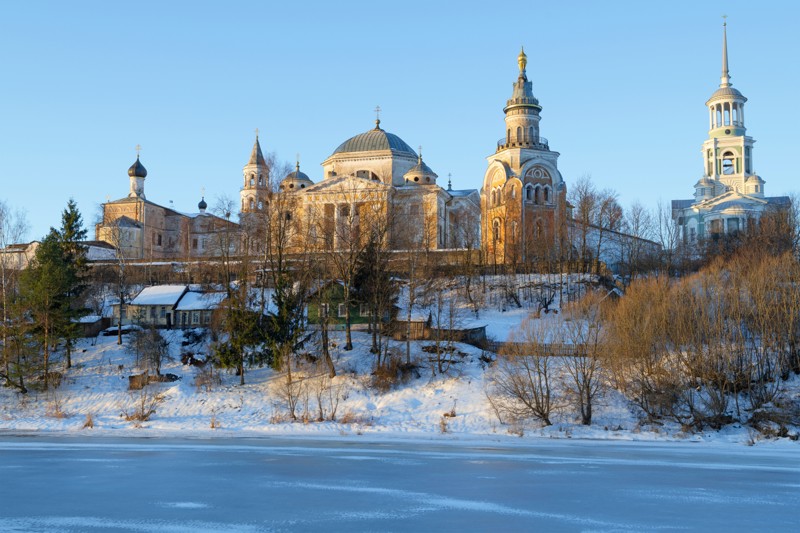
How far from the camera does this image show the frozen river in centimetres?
1257

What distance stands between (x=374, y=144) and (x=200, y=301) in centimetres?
3589

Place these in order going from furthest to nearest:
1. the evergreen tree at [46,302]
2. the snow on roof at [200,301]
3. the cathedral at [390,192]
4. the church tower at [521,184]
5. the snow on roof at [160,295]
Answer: the church tower at [521,184]
the cathedral at [390,192]
the snow on roof at [160,295]
the snow on roof at [200,301]
the evergreen tree at [46,302]

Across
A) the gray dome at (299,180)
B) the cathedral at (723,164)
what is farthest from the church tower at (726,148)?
the gray dome at (299,180)

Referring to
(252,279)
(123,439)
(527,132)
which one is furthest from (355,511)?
(527,132)

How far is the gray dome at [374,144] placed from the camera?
2995 inches

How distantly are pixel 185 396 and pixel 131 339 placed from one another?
25.0ft

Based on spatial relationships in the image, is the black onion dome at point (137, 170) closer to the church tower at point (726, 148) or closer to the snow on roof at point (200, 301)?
the snow on roof at point (200, 301)

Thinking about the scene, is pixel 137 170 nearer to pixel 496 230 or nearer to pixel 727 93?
pixel 496 230

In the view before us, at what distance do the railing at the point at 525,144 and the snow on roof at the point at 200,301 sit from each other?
29.6m

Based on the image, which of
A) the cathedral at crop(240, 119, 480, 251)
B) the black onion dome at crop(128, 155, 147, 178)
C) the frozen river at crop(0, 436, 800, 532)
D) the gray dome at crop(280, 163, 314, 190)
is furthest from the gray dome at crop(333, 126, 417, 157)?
the frozen river at crop(0, 436, 800, 532)

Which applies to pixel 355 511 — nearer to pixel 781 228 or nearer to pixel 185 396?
pixel 185 396

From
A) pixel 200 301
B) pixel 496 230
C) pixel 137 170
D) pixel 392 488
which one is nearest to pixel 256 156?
pixel 137 170

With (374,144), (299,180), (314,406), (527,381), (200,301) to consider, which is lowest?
(314,406)

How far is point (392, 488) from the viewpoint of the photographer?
1550 centimetres
